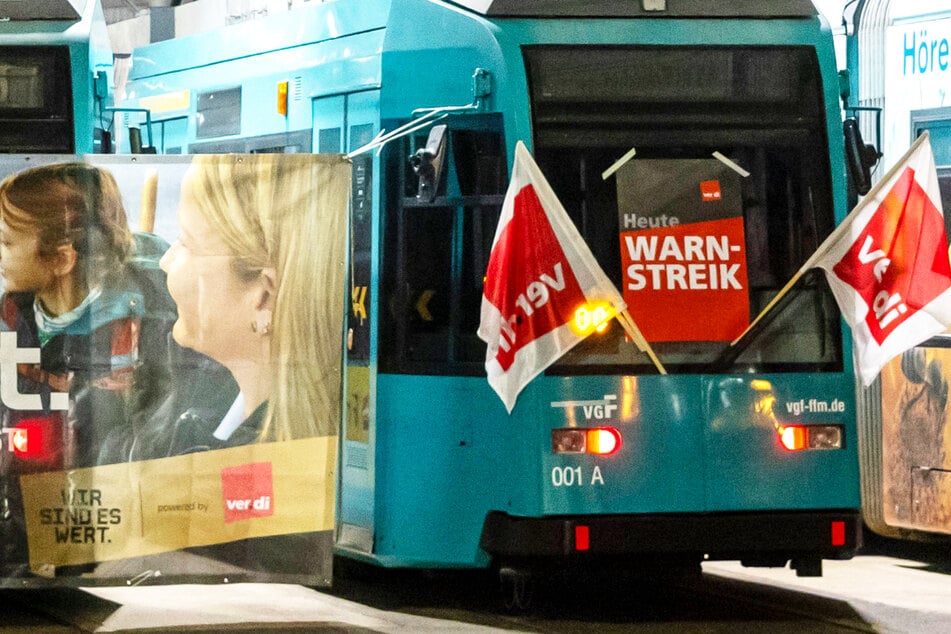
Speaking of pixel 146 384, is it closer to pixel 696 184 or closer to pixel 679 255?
pixel 679 255

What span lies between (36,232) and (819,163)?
365 cm

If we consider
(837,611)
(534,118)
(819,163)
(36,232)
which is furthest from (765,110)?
(36,232)

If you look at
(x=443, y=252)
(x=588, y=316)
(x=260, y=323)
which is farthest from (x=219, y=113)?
(x=588, y=316)

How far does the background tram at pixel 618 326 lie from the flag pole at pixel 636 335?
1.6 inches

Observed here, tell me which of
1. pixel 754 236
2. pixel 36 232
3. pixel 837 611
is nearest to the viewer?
pixel 36 232

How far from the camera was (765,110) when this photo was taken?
1033cm

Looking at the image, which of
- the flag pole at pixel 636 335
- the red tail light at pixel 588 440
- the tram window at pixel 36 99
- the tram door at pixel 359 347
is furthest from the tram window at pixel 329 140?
the red tail light at pixel 588 440

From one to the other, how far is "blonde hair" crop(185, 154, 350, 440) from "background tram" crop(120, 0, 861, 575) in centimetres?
54

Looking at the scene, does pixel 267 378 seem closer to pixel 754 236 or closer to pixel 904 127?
pixel 754 236

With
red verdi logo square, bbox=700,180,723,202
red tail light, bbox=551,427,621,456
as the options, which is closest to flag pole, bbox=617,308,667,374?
red tail light, bbox=551,427,621,456

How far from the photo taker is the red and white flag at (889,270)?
10.1 metres

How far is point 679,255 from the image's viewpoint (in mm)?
10133

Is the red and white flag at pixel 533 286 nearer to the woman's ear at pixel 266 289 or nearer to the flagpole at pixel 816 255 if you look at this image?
the flagpole at pixel 816 255

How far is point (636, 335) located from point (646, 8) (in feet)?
5.14
